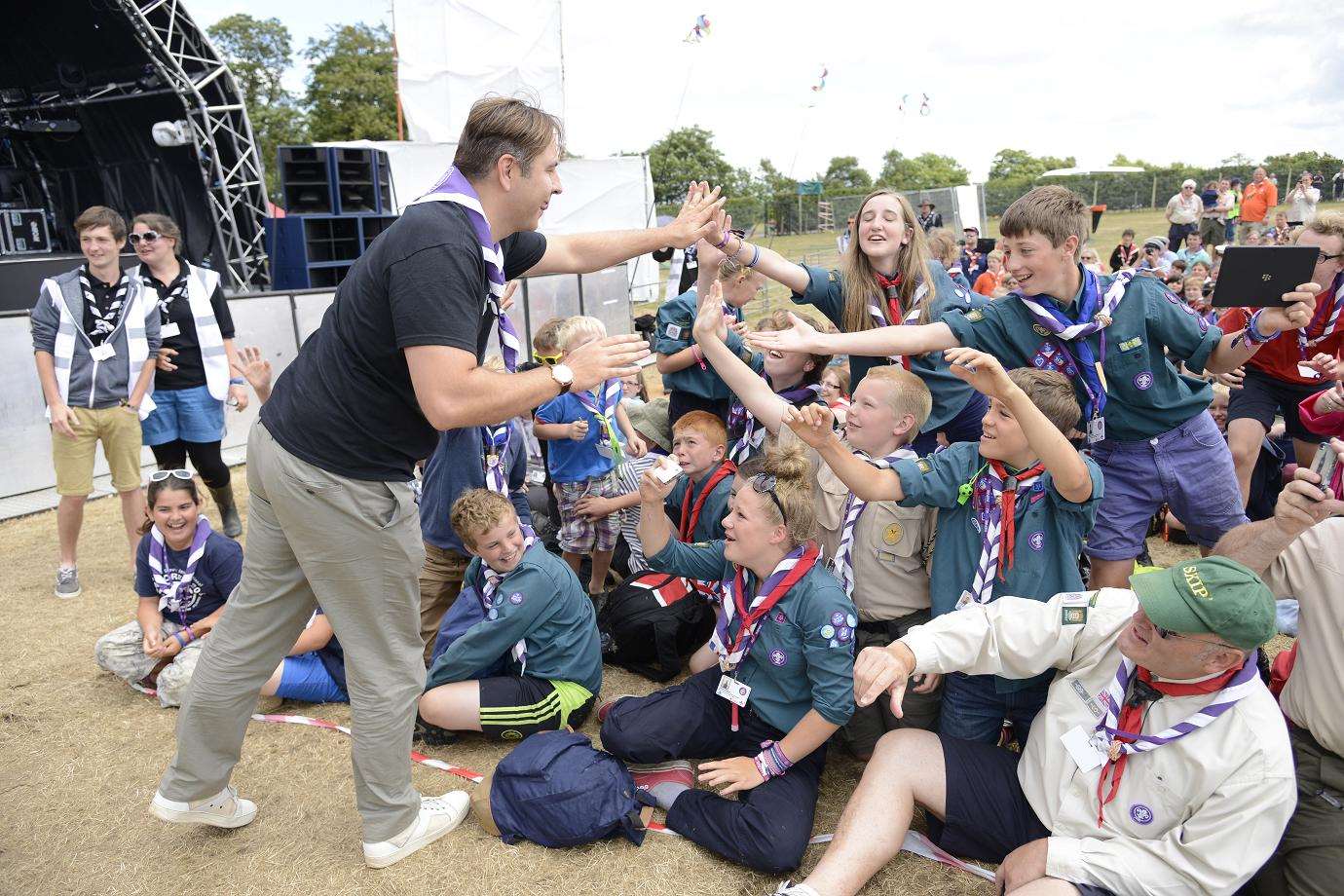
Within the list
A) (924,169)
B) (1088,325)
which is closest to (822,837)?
(1088,325)

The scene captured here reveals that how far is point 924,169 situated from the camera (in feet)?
171

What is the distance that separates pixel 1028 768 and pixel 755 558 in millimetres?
1067

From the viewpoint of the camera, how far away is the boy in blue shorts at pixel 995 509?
8.88 feet

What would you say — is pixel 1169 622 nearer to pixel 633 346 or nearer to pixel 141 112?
pixel 633 346

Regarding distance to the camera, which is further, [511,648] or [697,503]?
[697,503]

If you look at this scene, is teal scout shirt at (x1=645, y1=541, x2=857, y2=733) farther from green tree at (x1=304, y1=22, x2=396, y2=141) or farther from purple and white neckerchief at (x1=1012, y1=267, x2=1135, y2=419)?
Answer: green tree at (x1=304, y1=22, x2=396, y2=141)

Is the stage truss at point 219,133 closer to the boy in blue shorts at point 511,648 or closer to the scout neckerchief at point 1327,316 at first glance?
the boy in blue shorts at point 511,648

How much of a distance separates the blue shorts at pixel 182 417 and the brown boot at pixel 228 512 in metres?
0.59

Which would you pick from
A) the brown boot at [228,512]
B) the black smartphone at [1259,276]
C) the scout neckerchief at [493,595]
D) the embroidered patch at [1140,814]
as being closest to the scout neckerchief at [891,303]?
the black smartphone at [1259,276]

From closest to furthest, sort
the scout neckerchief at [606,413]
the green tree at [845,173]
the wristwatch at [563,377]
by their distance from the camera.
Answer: the wristwatch at [563,377] → the scout neckerchief at [606,413] → the green tree at [845,173]

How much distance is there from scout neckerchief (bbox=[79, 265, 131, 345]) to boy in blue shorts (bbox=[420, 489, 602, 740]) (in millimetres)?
2890

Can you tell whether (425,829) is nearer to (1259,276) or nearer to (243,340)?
(1259,276)

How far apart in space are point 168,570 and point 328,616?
72.9 inches

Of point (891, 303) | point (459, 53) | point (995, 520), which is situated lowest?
point (995, 520)
